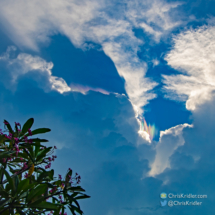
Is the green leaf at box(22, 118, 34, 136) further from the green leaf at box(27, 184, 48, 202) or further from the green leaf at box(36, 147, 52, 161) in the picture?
the green leaf at box(27, 184, 48, 202)

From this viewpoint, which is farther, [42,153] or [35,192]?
[42,153]

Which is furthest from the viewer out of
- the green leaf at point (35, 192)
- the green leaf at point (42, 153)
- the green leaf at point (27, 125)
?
the green leaf at point (42, 153)

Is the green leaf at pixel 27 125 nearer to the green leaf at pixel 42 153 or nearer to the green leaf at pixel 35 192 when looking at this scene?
the green leaf at pixel 42 153

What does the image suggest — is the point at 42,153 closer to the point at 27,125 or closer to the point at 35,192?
the point at 27,125

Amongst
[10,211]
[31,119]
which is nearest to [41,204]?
[10,211]

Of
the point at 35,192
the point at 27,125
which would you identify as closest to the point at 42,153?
the point at 27,125

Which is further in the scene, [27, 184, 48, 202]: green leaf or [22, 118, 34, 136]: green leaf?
[22, 118, 34, 136]: green leaf

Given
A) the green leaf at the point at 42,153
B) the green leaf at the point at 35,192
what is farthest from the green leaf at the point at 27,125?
the green leaf at the point at 35,192

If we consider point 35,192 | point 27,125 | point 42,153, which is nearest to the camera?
point 35,192

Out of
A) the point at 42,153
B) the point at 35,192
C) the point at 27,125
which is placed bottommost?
the point at 35,192

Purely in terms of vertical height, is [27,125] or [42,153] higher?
[27,125]

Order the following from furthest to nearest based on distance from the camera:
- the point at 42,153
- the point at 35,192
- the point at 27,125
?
the point at 42,153
the point at 27,125
the point at 35,192

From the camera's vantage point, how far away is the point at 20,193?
3.46m

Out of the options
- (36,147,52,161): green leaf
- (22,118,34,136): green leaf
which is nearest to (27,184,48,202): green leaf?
(36,147,52,161): green leaf
